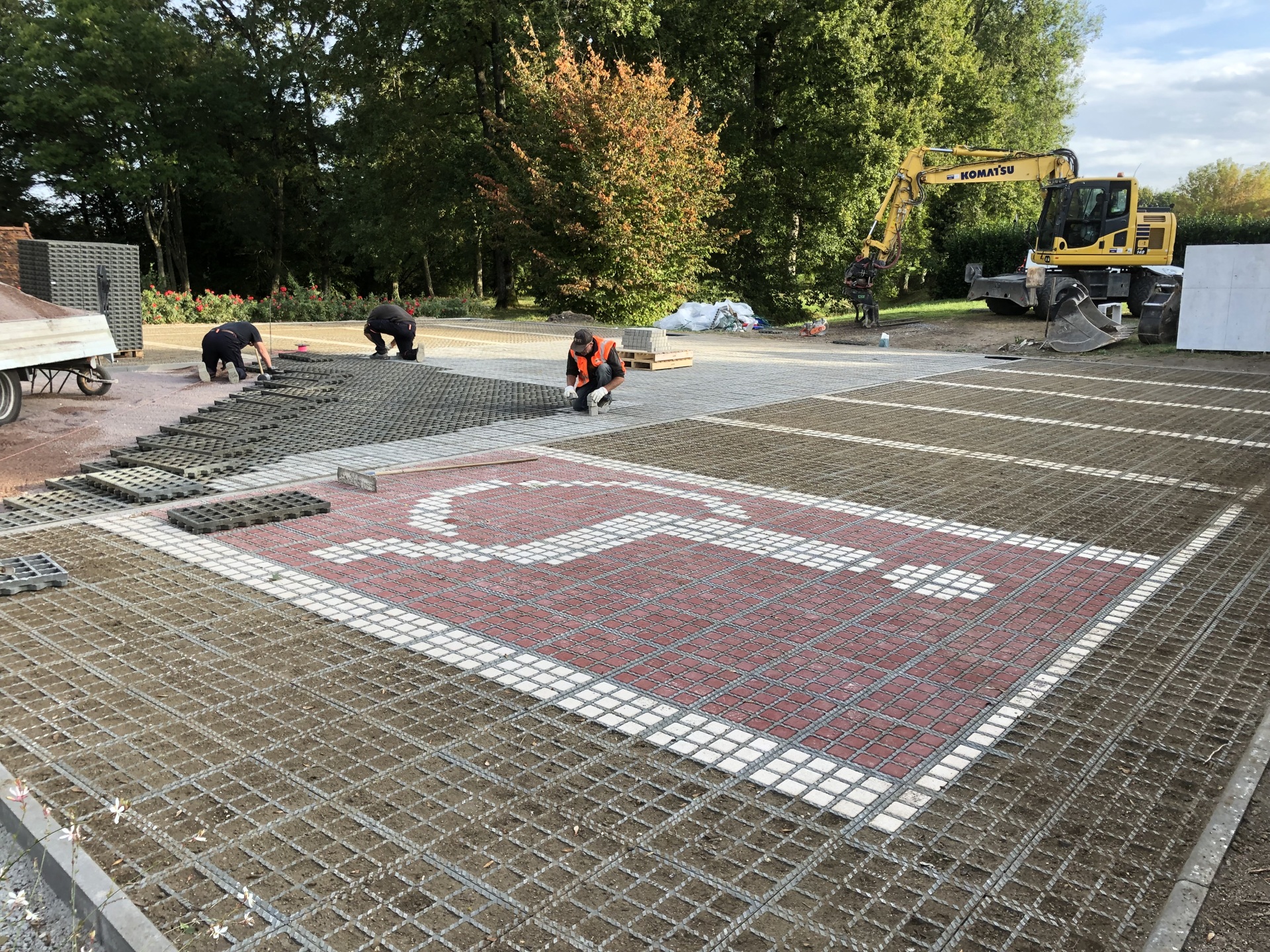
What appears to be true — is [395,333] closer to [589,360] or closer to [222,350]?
[222,350]

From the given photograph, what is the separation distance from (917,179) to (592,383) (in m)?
16.2

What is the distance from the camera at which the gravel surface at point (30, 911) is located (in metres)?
3.12

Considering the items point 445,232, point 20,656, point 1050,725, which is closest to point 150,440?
point 20,656

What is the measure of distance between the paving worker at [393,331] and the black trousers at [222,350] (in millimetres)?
2905

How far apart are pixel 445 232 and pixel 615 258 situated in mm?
12233

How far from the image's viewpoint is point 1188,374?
57.8 ft

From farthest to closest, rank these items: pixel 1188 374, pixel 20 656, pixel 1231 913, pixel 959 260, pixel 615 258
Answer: pixel 959 260 < pixel 615 258 < pixel 1188 374 < pixel 20 656 < pixel 1231 913

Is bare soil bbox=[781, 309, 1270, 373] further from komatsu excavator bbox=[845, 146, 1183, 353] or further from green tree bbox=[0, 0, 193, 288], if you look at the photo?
green tree bbox=[0, 0, 193, 288]

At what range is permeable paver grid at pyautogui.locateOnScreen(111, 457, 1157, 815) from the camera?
457 centimetres

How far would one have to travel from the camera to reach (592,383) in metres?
12.8

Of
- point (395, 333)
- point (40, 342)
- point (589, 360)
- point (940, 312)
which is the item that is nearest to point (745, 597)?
point (589, 360)

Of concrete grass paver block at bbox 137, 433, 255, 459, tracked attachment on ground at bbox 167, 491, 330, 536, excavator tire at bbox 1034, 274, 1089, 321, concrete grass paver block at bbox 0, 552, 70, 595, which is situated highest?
excavator tire at bbox 1034, 274, 1089, 321

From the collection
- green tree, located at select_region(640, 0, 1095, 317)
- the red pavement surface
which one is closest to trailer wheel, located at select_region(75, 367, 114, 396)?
the red pavement surface

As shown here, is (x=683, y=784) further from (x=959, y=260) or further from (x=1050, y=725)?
(x=959, y=260)
